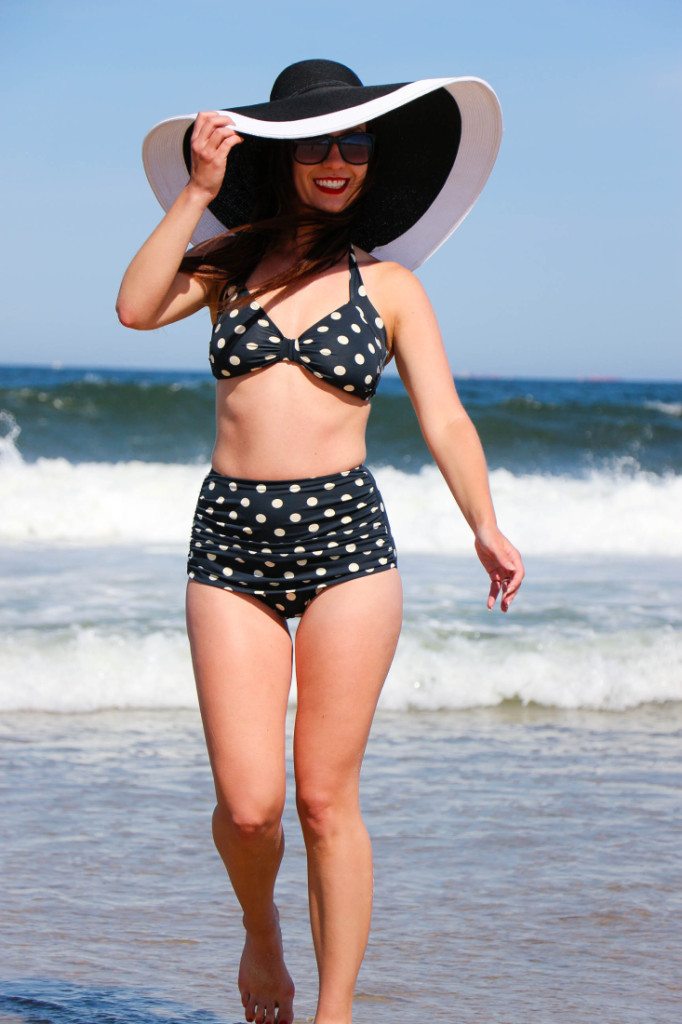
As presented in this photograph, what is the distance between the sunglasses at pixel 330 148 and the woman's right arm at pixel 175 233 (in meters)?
0.17

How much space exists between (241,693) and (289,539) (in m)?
0.34

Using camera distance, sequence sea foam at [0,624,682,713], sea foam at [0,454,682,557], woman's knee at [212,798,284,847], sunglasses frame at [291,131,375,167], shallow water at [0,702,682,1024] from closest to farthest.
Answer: woman's knee at [212,798,284,847], sunglasses frame at [291,131,375,167], shallow water at [0,702,682,1024], sea foam at [0,624,682,713], sea foam at [0,454,682,557]

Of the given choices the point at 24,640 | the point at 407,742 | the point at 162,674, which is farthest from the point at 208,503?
the point at 24,640

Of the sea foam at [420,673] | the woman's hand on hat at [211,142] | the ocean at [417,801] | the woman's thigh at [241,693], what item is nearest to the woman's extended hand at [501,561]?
the woman's thigh at [241,693]

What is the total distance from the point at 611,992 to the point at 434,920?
650 millimetres

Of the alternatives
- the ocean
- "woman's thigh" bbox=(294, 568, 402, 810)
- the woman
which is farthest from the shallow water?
"woman's thigh" bbox=(294, 568, 402, 810)

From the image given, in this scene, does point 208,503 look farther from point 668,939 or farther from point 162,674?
point 162,674

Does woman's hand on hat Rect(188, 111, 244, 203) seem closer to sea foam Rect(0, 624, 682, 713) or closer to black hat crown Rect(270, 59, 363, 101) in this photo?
black hat crown Rect(270, 59, 363, 101)

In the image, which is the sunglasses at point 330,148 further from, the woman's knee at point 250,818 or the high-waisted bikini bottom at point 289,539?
the woman's knee at point 250,818

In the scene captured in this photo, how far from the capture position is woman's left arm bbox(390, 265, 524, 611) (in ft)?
9.16

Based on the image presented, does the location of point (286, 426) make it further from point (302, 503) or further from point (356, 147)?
point (356, 147)

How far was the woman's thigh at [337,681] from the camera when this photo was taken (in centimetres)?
273

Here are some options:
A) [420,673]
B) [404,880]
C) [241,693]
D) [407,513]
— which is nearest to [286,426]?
[241,693]

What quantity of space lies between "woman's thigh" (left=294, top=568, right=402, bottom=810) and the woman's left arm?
0.84 ft
